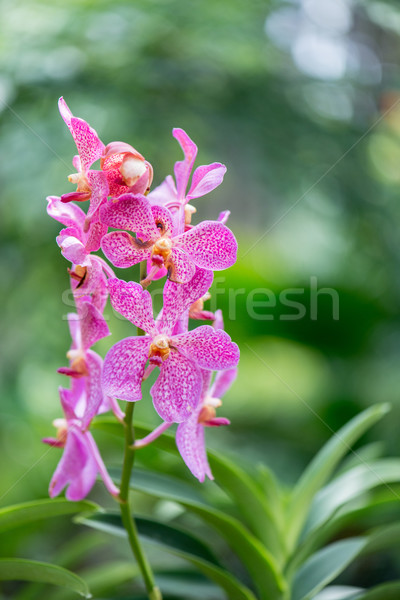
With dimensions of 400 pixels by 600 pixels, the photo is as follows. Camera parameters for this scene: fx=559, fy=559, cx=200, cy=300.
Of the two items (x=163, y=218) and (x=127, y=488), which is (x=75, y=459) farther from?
(x=163, y=218)

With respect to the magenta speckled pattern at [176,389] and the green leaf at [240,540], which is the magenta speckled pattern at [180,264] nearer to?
the magenta speckled pattern at [176,389]

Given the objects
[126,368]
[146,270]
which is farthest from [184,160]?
[126,368]

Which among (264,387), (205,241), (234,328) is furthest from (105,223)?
(264,387)

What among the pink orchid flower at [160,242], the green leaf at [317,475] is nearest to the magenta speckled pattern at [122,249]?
the pink orchid flower at [160,242]

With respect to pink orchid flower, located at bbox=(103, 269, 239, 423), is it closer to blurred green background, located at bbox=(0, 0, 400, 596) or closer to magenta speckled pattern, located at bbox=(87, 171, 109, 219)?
magenta speckled pattern, located at bbox=(87, 171, 109, 219)

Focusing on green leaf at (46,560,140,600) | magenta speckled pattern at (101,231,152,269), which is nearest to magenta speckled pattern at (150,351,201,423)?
magenta speckled pattern at (101,231,152,269)
